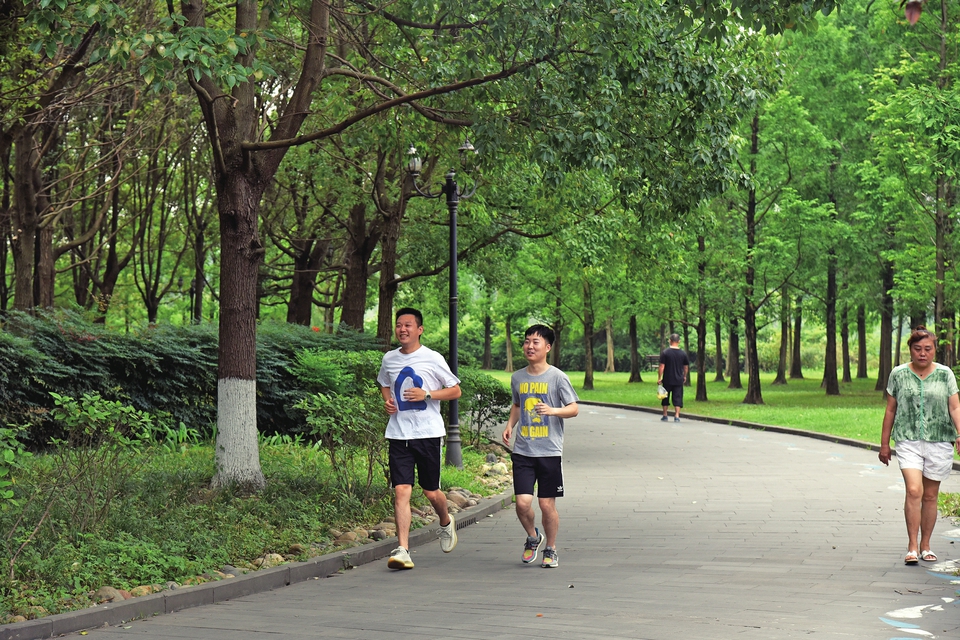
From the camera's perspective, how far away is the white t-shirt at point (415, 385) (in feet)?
28.1

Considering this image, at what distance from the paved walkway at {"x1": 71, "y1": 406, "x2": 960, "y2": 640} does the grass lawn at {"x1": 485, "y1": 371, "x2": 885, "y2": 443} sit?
8.89 m

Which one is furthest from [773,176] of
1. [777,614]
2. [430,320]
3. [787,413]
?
[430,320]

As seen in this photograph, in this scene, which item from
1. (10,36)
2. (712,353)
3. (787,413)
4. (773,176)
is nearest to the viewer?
(10,36)

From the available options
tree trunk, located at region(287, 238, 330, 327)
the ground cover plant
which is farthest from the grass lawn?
the ground cover plant

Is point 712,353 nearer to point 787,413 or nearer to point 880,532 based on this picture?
point 787,413

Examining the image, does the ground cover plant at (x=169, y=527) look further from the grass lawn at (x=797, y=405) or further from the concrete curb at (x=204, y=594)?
the grass lawn at (x=797, y=405)

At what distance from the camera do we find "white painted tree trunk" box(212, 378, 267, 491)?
10.7 meters

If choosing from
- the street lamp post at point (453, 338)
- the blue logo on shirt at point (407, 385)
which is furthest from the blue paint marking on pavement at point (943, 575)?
the street lamp post at point (453, 338)

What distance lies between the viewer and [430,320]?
68.5m

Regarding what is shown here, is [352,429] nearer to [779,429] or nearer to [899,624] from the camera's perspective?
[899,624]

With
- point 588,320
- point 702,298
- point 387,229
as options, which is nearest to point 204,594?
point 387,229

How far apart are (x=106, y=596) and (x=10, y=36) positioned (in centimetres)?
789

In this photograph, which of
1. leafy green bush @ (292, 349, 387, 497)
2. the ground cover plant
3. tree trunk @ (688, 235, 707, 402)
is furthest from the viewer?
tree trunk @ (688, 235, 707, 402)

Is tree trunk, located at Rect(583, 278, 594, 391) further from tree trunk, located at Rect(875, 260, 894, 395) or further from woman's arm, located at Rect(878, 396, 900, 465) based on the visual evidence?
woman's arm, located at Rect(878, 396, 900, 465)
